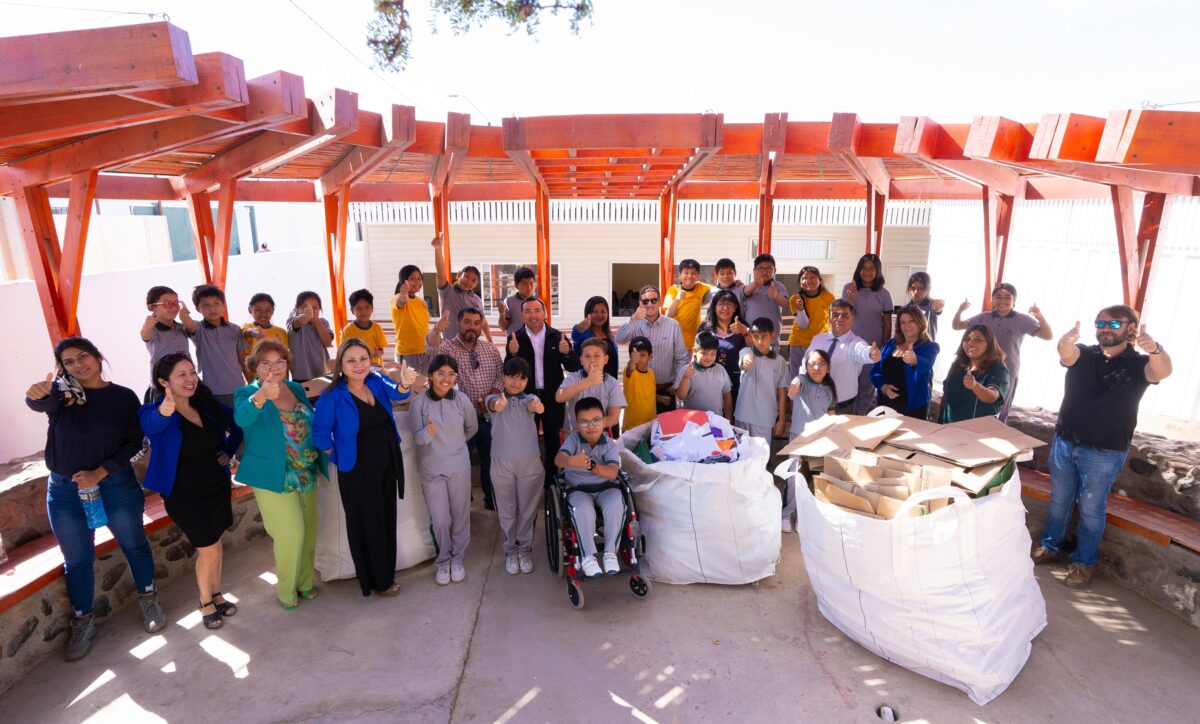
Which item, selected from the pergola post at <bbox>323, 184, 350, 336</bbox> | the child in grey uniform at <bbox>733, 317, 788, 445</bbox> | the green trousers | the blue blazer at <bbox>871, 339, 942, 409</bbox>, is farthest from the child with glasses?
the blue blazer at <bbox>871, 339, 942, 409</bbox>

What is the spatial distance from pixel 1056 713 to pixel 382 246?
47.7 feet

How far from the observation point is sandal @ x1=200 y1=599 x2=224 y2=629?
329 cm

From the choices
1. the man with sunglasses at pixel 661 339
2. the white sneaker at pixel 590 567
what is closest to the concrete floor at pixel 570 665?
the white sneaker at pixel 590 567

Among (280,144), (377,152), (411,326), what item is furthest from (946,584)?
(377,152)

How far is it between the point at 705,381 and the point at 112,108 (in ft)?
12.3

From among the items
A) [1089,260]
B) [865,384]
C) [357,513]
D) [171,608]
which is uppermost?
[1089,260]

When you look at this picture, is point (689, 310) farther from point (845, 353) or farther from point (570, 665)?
point (570, 665)

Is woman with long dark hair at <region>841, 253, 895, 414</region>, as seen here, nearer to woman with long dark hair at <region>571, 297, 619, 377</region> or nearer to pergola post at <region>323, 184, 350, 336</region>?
woman with long dark hair at <region>571, 297, 619, 377</region>

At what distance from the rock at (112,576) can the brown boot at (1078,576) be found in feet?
18.1

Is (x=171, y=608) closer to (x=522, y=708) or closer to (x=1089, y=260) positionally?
(x=522, y=708)

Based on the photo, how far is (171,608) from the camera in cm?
349

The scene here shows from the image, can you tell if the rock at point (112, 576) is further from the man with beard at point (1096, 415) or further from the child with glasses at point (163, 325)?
the man with beard at point (1096, 415)

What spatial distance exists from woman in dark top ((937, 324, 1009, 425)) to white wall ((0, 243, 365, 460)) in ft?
15.5

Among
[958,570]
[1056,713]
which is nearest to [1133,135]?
[958,570]
